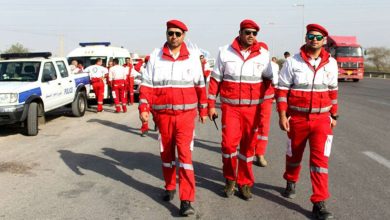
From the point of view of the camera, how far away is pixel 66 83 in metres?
12.5

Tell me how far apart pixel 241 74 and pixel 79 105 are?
9410 mm

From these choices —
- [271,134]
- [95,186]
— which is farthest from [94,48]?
[95,186]

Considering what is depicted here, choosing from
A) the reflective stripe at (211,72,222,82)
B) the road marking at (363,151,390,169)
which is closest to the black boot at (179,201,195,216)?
the reflective stripe at (211,72,222,82)

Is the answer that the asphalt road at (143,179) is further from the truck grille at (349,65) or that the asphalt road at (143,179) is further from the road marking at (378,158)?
the truck grille at (349,65)

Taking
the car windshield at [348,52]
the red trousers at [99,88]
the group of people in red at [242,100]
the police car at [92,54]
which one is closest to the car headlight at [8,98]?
the red trousers at [99,88]

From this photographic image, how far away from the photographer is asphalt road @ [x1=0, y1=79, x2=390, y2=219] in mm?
4758

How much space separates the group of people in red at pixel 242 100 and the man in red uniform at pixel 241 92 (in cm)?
1

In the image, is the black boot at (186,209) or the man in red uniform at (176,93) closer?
the black boot at (186,209)

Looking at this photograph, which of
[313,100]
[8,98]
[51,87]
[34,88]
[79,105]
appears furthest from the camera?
[79,105]

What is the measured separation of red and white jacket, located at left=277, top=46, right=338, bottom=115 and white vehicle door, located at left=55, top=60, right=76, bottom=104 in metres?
8.72

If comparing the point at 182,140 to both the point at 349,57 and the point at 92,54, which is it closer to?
the point at 92,54

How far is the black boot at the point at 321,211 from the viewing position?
14.5 feet

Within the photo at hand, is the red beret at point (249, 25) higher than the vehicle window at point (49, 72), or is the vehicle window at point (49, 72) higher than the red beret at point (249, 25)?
the red beret at point (249, 25)

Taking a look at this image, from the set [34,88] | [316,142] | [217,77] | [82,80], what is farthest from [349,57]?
[316,142]
